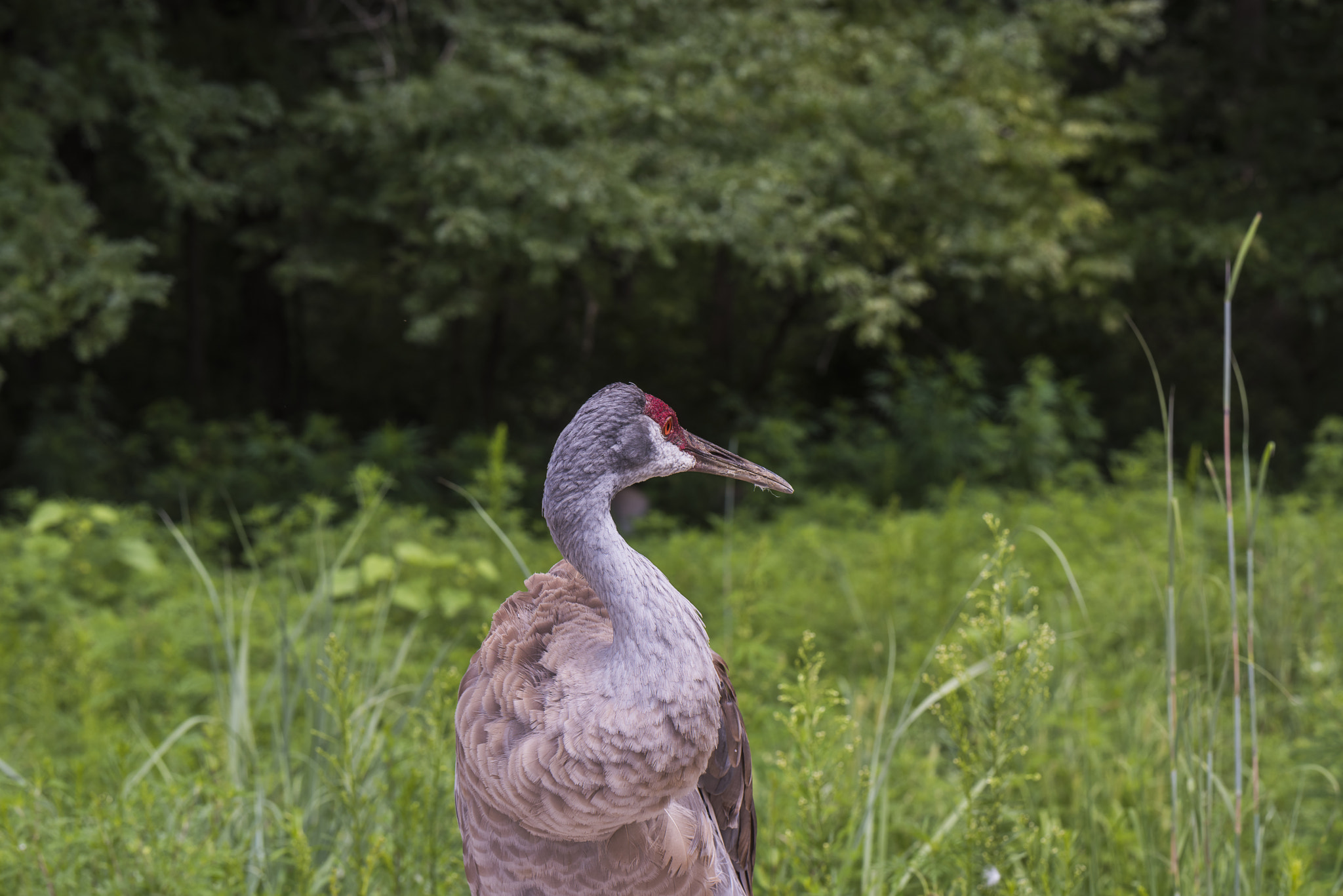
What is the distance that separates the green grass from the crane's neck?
57 cm

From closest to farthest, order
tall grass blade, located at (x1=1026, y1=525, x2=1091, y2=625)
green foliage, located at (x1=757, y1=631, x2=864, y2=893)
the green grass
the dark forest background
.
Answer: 1. tall grass blade, located at (x1=1026, y1=525, x2=1091, y2=625)
2. green foliage, located at (x1=757, y1=631, x2=864, y2=893)
3. the green grass
4. the dark forest background

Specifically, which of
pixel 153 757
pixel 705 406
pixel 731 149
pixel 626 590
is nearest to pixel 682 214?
pixel 731 149

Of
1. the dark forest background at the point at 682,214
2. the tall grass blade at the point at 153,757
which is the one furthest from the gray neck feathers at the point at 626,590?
the dark forest background at the point at 682,214

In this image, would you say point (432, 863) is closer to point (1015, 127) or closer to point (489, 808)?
point (489, 808)

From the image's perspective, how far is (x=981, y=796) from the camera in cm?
222

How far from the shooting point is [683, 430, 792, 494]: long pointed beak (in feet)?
4.43

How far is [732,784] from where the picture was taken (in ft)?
5.54

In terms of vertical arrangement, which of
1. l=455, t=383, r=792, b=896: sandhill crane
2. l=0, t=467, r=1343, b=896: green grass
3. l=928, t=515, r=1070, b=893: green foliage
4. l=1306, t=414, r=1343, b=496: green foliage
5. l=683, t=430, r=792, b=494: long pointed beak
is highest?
l=683, t=430, r=792, b=494: long pointed beak

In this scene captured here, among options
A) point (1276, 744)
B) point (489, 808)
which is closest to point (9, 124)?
point (489, 808)

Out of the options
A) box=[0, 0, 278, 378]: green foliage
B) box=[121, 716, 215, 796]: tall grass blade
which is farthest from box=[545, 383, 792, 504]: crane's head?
box=[0, 0, 278, 378]: green foliage

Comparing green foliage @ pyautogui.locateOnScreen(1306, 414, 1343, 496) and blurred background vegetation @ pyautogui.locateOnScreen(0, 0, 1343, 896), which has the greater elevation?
blurred background vegetation @ pyautogui.locateOnScreen(0, 0, 1343, 896)

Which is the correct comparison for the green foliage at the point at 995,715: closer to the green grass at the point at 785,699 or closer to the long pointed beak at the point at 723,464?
the green grass at the point at 785,699

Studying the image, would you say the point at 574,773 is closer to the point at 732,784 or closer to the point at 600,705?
the point at 600,705

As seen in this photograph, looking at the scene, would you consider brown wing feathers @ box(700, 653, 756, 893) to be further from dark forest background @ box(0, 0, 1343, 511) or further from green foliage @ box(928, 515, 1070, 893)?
dark forest background @ box(0, 0, 1343, 511)
